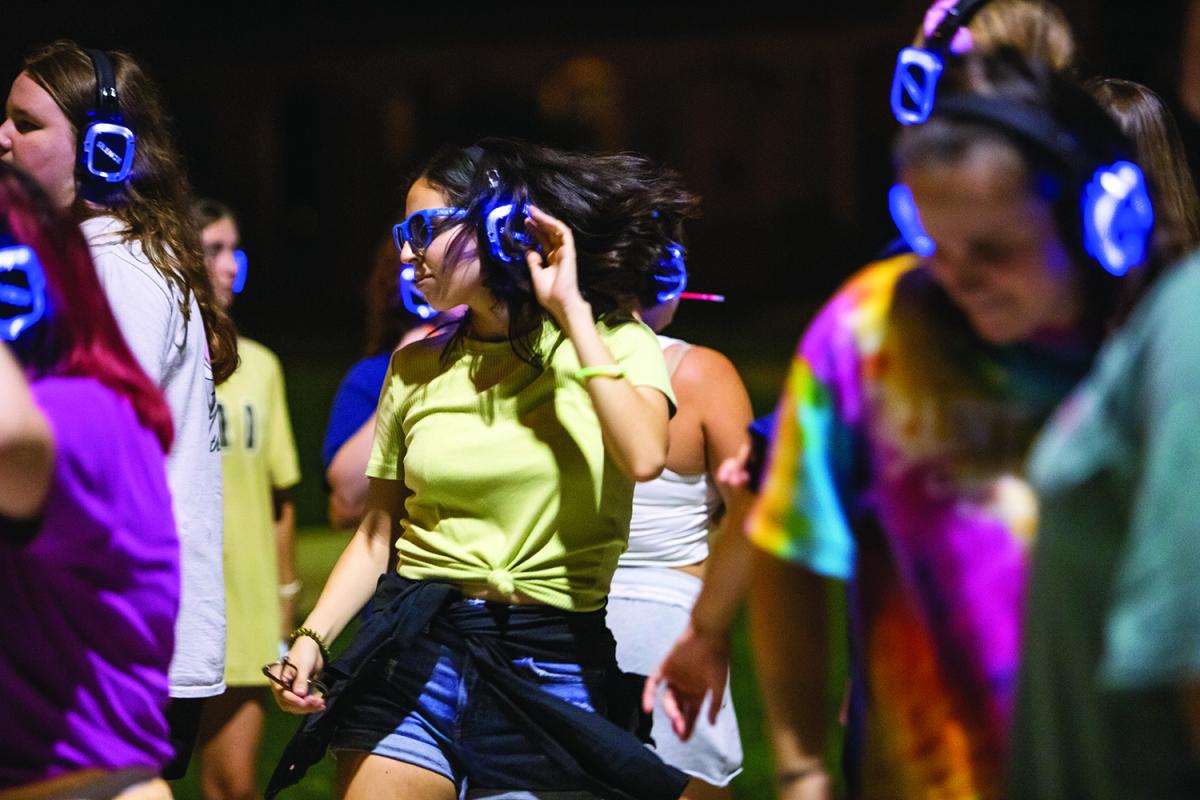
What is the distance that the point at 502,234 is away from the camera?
11.7 ft

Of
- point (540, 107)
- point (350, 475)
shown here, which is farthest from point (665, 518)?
point (540, 107)

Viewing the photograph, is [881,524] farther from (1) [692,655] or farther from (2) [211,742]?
(2) [211,742]

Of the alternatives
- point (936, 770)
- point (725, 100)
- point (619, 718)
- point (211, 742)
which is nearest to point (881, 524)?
point (936, 770)

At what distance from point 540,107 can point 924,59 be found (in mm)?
33564

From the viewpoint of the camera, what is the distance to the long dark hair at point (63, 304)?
8.30 feet

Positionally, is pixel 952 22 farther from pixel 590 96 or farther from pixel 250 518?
pixel 590 96

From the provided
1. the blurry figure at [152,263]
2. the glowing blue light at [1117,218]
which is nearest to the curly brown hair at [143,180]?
the blurry figure at [152,263]

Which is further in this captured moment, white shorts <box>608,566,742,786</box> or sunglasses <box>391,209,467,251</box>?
white shorts <box>608,566,742,786</box>

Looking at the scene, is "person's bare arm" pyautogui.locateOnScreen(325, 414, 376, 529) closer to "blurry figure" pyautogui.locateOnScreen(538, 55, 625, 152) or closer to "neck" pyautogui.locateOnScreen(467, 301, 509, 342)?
"neck" pyautogui.locateOnScreen(467, 301, 509, 342)

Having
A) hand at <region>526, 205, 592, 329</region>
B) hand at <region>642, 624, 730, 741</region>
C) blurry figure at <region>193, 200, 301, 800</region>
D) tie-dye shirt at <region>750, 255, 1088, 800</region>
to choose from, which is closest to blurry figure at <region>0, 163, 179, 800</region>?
hand at <region>642, 624, 730, 741</region>

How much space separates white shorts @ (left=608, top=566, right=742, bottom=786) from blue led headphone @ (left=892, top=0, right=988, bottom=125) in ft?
5.52

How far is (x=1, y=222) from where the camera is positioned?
254 cm

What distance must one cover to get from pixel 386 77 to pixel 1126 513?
36826 mm

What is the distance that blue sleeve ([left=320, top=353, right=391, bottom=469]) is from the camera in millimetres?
5195
